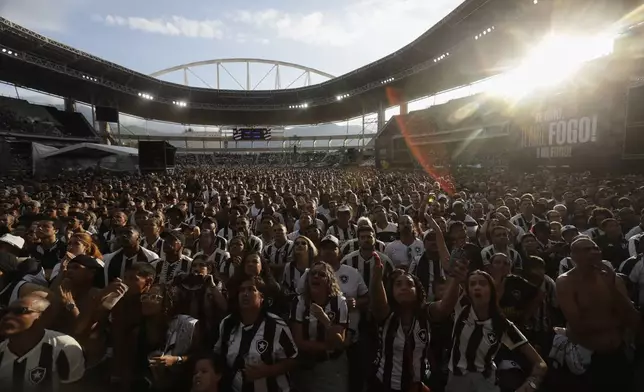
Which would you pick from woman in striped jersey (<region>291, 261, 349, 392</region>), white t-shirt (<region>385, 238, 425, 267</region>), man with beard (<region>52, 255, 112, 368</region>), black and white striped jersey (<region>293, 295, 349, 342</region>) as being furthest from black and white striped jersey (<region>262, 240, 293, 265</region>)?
man with beard (<region>52, 255, 112, 368</region>)

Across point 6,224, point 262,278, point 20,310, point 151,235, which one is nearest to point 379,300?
point 262,278

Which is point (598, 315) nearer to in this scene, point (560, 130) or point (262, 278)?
point (262, 278)

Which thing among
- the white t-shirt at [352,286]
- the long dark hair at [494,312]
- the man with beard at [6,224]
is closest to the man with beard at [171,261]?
the white t-shirt at [352,286]

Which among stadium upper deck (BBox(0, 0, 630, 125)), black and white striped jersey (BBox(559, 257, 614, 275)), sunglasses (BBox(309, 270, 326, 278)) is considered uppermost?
stadium upper deck (BBox(0, 0, 630, 125))

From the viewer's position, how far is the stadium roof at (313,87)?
32812 millimetres

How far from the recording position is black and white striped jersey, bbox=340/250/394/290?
14.3ft

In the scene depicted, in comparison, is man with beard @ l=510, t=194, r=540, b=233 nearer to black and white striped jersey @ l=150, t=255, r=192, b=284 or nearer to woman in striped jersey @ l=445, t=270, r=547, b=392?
woman in striped jersey @ l=445, t=270, r=547, b=392

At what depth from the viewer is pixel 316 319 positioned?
3.06 metres

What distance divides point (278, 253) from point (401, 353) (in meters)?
2.48

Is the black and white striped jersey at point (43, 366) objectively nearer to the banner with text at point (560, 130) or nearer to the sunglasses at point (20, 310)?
the sunglasses at point (20, 310)

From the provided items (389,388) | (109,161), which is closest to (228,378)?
(389,388)

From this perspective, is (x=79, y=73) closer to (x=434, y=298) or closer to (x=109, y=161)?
(x=109, y=161)

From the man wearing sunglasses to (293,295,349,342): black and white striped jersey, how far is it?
1534 millimetres

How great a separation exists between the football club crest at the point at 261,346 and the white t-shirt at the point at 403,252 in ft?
8.85
